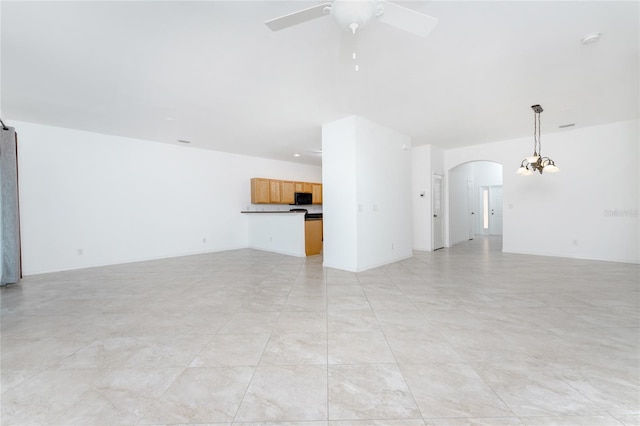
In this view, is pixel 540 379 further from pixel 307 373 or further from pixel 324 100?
pixel 324 100

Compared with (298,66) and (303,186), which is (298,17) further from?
(303,186)

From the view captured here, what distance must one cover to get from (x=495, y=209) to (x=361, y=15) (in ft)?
35.8

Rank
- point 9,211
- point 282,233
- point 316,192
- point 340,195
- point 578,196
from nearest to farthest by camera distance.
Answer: point 9,211
point 340,195
point 578,196
point 282,233
point 316,192

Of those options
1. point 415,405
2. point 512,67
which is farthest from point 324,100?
point 415,405

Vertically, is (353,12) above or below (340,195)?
above

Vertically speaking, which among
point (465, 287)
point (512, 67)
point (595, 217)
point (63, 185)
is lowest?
point (465, 287)

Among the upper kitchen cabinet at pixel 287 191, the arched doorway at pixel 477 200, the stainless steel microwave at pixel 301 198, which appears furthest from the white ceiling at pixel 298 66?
the arched doorway at pixel 477 200

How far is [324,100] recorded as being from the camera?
378 cm

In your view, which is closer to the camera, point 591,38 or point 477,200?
point 591,38

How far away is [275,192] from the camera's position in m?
8.10

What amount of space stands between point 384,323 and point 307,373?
102 centimetres

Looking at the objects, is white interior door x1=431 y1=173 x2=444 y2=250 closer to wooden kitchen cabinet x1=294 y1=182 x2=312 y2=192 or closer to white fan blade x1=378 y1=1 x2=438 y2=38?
wooden kitchen cabinet x1=294 y1=182 x2=312 y2=192

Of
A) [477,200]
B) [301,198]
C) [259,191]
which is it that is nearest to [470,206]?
[477,200]

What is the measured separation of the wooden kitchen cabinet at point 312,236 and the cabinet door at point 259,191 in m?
2.13
